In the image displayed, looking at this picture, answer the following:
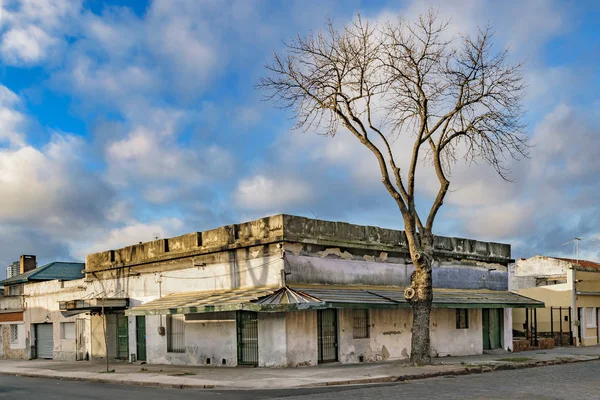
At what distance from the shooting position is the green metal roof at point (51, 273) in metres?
37.8

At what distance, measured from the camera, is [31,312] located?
35.8 metres

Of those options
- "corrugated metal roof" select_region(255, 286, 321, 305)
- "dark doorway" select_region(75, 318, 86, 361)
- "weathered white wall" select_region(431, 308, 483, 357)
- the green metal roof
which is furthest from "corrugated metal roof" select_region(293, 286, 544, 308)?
the green metal roof

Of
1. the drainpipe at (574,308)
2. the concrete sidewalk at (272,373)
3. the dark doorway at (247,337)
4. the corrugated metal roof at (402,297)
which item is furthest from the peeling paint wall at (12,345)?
the drainpipe at (574,308)

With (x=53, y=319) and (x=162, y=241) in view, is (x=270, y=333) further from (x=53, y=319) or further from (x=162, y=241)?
(x=53, y=319)

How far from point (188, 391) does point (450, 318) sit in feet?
48.7

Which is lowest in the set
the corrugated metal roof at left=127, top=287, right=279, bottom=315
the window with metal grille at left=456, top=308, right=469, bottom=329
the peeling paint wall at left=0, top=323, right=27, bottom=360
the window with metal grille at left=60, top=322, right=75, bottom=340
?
the peeling paint wall at left=0, top=323, right=27, bottom=360

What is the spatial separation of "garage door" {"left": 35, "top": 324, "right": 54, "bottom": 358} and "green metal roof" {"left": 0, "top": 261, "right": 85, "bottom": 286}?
2.86 meters

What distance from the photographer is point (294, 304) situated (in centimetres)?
2025

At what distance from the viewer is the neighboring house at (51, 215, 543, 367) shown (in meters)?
22.2

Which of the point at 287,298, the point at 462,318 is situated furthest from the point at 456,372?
the point at 462,318

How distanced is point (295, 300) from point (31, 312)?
2129 centimetres

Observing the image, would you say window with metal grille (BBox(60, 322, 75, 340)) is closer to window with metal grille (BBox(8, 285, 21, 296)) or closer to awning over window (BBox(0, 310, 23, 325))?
awning over window (BBox(0, 310, 23, 325))

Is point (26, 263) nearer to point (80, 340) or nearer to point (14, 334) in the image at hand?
point (14, 334)

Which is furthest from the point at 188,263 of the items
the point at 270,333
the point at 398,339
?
the point at 398,339
